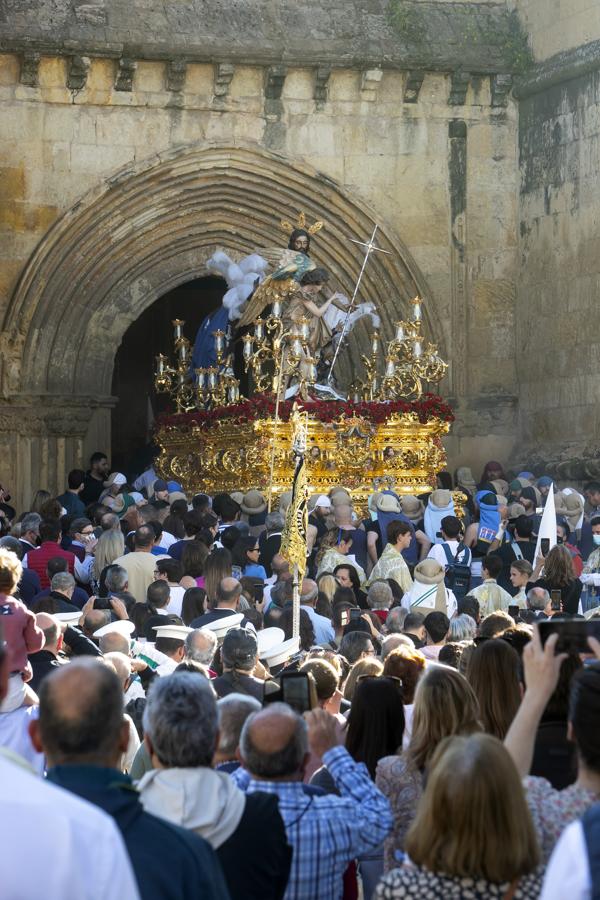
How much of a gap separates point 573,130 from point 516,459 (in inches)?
131

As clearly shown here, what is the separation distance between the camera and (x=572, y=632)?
4.39 metres

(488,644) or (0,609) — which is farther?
(0,609)

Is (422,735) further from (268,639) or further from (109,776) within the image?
(268,639)

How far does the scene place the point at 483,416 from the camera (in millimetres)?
18344

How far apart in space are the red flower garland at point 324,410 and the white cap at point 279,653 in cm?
746

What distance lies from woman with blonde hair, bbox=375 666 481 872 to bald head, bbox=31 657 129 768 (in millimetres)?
1530

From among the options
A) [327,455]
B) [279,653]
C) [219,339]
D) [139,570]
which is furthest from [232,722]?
[219,339]

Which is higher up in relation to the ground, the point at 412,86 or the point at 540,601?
the point at 412,86

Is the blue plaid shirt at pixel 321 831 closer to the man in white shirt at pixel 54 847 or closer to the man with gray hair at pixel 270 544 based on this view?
the man in white shirt at pixel 54 847

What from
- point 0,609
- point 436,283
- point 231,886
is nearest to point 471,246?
point 436,283

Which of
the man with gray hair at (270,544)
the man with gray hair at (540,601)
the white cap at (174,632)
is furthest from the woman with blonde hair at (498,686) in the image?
the man with gray hair at (270,544)

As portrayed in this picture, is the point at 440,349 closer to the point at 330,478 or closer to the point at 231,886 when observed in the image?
the point at 330,478

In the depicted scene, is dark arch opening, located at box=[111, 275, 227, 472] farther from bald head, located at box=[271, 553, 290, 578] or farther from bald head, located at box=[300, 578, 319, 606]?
bald head, located at box=[300, 578, 319, 606]

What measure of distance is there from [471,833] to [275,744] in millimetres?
774
